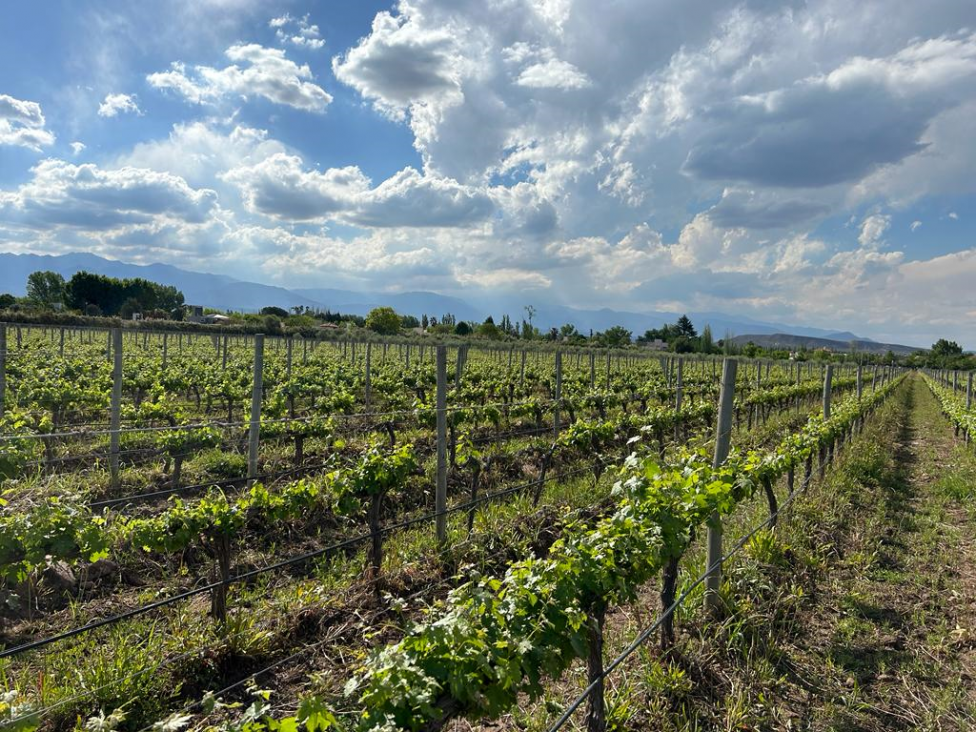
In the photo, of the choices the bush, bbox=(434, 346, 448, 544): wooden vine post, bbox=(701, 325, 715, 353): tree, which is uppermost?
bbox=(701, 325, 715, 353): tree

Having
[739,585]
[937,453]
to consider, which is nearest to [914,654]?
[739,585]

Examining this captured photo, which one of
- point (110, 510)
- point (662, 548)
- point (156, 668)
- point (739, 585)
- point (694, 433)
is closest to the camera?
point (662, 548)

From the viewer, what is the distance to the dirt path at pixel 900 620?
12.1ft

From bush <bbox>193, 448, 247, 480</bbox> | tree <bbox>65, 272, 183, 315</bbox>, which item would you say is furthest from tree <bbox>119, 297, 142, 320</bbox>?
bush <bbox>193, 448, 247, 480</bbox>

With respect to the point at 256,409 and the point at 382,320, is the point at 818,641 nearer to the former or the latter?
the point at 256,409

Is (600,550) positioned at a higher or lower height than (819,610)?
higher

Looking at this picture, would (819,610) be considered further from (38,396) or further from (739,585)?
(38,396)

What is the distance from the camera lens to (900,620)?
4.80 meters

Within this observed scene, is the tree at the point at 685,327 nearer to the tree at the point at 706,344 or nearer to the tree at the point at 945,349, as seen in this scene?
the tree at the point at 706,344

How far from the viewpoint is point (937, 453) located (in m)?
13.1

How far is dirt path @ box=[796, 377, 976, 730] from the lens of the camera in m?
3.69

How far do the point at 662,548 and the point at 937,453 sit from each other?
45.5ft

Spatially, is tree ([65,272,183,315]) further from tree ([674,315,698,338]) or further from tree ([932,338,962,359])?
tree ([932,338,962,359])

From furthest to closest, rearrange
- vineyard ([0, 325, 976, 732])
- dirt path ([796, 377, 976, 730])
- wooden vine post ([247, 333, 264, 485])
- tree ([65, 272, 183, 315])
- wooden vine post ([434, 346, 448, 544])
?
tree ([65, 272, 183, 315]) → wooden vine post ([247, 333, 264, 485]) → wooden vine post ([434, 346, 448, 544]) → dirt path ([796, 377, 976, 730]) → vineyard ([0, 325, 976, 732])
